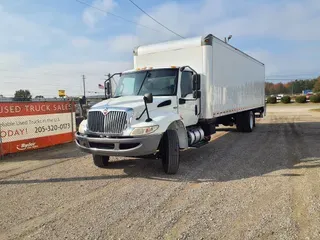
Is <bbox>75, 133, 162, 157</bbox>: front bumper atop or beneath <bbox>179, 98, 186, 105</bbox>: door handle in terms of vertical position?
beneath

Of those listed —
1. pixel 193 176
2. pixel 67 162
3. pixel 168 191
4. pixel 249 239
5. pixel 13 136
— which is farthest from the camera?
pixel 13 136

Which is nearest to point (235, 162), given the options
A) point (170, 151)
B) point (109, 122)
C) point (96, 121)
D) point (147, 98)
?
point (170, 151)

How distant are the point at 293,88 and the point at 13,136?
138660mm

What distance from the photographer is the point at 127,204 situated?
4.75 metres

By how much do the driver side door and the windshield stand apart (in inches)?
9.2

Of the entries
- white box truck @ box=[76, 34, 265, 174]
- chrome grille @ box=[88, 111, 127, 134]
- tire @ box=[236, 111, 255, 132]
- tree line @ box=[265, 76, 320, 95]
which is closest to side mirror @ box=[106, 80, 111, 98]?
white box truck @ box=[76, 34, 265, 174]

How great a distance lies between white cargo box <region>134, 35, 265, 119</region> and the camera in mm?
8234

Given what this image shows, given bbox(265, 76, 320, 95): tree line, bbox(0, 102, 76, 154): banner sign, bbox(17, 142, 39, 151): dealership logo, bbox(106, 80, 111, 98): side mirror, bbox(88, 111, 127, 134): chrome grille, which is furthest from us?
bbox(265, 76, 320, 95): tree line

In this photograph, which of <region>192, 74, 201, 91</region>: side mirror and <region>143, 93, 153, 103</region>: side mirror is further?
<region>192, 74, 201, 91</region>: side mirror

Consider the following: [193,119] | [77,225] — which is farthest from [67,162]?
[77,225]

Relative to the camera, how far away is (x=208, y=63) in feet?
27.0

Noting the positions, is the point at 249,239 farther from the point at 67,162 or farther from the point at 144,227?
the point at 67,162

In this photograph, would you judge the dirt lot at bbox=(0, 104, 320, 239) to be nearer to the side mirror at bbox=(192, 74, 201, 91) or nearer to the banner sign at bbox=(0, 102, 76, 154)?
the banner sign at bbox=(0, 102, 76, 154)

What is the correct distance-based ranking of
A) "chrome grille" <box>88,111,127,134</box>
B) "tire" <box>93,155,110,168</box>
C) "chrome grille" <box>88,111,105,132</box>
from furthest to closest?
"tire" <box>93,155,110,168</box> < "chrome grille" <box>88,111,105,132</box> < "chrome grille" <box>88,111,127,134</box>
